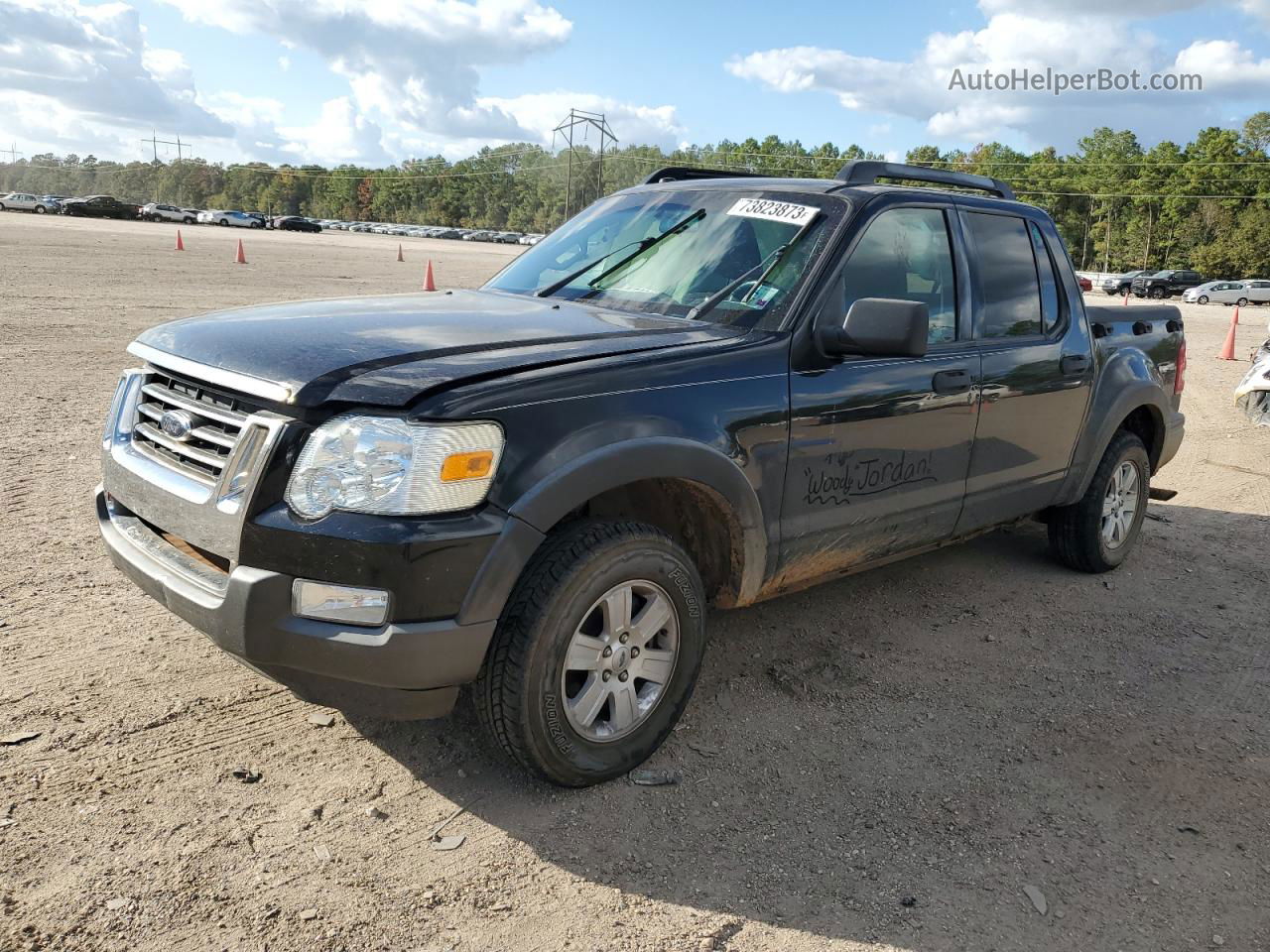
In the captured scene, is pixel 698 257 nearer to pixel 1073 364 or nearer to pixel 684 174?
pixel 684 174

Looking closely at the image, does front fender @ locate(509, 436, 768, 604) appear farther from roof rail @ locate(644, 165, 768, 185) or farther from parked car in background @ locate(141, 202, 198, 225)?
parked car in background @ locate(141, 202, 198, 225)

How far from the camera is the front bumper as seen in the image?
2.65m

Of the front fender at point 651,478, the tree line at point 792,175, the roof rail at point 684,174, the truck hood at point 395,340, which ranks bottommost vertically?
the front fender at point 651,478

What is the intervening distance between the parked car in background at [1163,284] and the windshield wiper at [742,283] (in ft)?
164

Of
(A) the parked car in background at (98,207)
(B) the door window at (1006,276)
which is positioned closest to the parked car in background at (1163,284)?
(B) the door window at (1006,276)

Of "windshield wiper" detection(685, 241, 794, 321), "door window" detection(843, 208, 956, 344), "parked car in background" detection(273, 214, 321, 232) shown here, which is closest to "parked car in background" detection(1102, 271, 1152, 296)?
"door window" detection(843, 208, 956, 344)

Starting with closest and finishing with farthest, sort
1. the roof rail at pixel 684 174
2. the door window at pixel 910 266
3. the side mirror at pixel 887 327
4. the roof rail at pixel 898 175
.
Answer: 1. the side mirror at pixel 887 327
2. the door window at pixel 910 266
3. the roof rail at pixel 898 175
4. the roof rail at pixel 684 174

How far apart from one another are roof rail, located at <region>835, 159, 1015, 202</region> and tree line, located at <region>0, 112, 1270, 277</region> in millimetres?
14643

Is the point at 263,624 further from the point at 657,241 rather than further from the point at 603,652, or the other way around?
the point at 657,241

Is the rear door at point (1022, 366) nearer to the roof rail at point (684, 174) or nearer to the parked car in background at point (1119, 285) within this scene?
the roof rail at point (684, 174)

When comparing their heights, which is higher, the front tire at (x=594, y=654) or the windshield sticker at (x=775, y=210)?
the windshield sticker at (x=775, y=210)

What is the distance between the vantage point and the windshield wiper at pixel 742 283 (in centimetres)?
371

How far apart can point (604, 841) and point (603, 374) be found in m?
1.37

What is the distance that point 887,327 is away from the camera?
3367 mm
